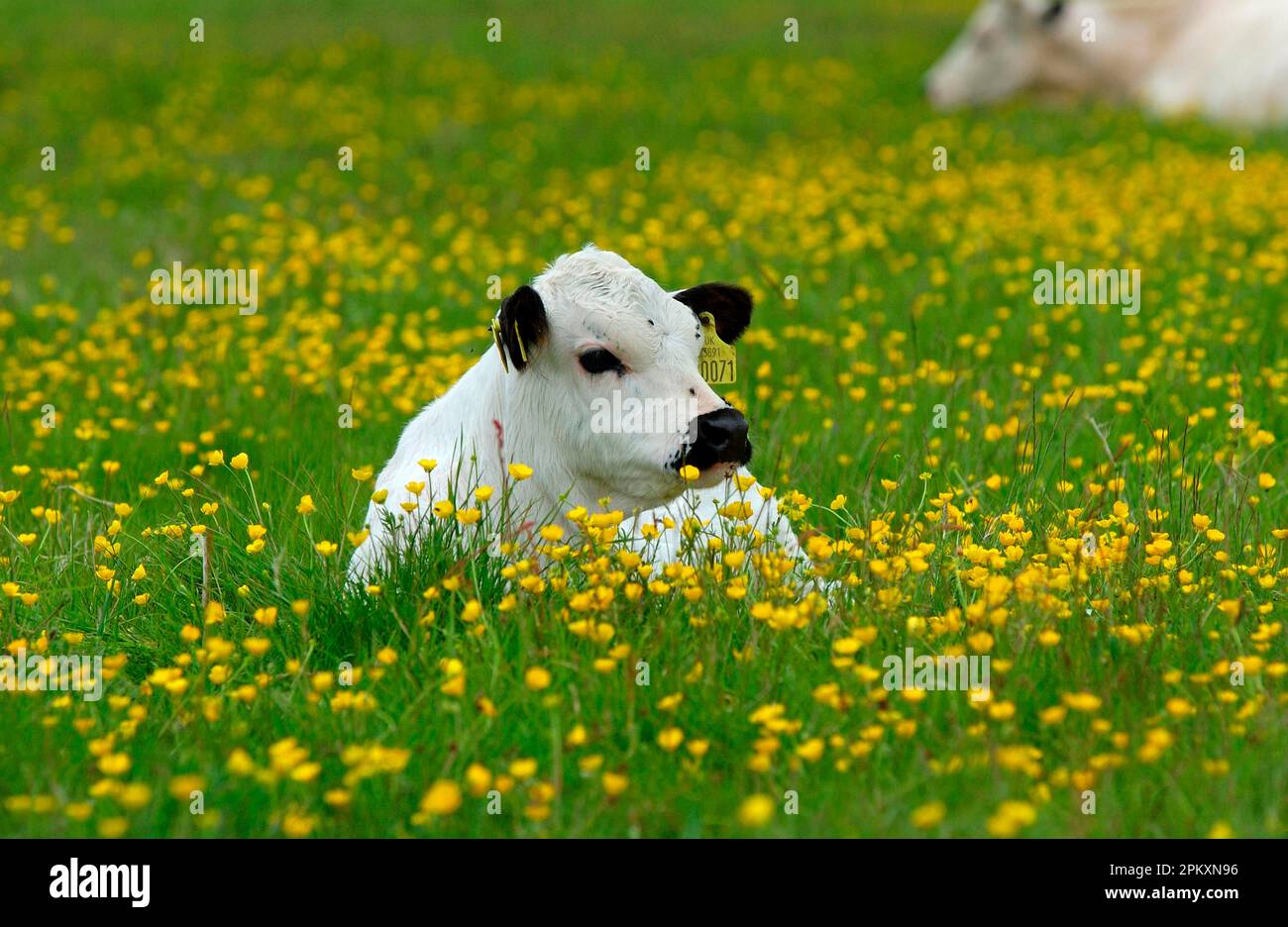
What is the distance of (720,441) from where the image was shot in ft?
16.4

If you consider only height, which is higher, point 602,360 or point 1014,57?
point 1014,57

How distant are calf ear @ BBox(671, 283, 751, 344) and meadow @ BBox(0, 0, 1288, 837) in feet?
2.36

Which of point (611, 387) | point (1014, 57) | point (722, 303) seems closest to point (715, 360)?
point (722, 303)

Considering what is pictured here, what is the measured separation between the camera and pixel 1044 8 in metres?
18.7

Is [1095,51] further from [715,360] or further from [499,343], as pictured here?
[499,343]

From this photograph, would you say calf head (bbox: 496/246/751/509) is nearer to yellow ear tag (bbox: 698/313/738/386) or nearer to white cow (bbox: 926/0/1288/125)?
yellow ear tag (bbox: 698/313/738/386)

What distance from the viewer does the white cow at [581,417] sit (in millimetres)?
5094

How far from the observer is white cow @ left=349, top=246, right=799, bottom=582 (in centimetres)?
509

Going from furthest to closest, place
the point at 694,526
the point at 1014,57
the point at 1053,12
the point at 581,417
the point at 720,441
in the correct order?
the point at 1053,12 < the point at 1014,57 < the point at 581,417 < the point at 694,526 < the point at 720,441

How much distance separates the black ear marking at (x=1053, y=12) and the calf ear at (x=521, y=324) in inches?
588

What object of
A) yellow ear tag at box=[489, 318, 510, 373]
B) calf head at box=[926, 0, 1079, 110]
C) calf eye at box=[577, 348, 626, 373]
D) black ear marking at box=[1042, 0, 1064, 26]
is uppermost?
black ear marking at box=[1042, 0, 1064, 26]

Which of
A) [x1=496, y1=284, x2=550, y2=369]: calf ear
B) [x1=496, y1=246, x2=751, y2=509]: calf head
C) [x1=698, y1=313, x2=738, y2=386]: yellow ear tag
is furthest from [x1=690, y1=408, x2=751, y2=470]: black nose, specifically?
[x1=496, y1=284, x2=550, y2=369]: calf ear

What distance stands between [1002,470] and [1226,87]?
1216 centimetres

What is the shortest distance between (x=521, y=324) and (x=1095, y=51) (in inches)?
595
